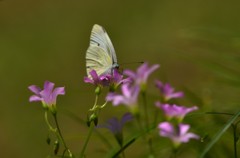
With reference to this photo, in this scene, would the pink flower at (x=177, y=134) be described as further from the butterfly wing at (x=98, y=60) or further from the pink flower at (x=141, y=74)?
the butterfly wing at (x=98, y=60)

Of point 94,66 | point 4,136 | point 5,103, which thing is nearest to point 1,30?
point 5,103

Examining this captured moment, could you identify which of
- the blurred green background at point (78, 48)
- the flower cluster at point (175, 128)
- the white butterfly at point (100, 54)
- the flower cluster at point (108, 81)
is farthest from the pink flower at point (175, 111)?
the blurred green background at point (78, 48)

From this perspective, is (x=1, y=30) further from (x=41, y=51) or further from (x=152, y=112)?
(x=152, y=112)

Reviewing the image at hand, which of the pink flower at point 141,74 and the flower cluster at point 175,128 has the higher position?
the pink flower at point 141,74

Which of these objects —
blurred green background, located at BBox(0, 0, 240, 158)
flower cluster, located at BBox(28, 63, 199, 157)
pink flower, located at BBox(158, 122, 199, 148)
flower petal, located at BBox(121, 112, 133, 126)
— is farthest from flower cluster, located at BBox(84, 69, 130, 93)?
blurred green background, located at BBox(0, 0, 240, 158)

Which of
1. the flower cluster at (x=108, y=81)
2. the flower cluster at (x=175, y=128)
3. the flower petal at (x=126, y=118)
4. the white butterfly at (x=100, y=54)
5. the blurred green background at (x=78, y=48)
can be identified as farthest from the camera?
the blurred green background at (x=78, y=48)

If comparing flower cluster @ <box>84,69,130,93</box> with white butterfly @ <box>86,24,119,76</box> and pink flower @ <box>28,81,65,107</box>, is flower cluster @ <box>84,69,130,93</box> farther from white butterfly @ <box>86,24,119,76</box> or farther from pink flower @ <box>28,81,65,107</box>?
white butterfly @ <box>86,24,119,76</box>

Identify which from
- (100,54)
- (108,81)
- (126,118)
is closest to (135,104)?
(126,118)
